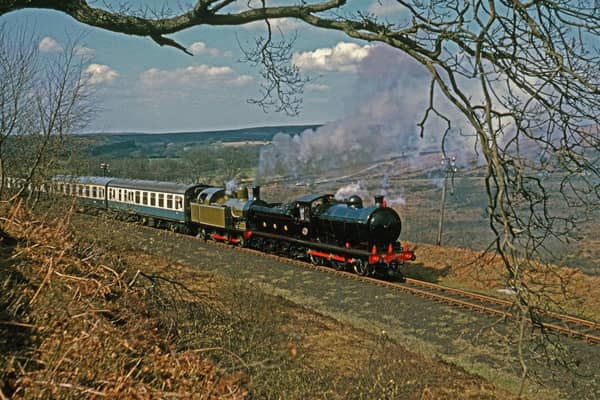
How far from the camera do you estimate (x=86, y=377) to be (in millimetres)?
4461

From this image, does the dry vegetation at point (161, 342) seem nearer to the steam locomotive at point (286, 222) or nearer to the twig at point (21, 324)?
the twig at point (21, 324)

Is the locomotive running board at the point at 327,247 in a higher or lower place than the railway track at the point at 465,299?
higher

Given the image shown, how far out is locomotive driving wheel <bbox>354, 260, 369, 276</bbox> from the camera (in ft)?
54.9

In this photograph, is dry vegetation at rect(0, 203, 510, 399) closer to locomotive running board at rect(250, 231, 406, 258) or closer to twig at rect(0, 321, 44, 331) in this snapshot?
twig at rect(0, 321, 44, 331)

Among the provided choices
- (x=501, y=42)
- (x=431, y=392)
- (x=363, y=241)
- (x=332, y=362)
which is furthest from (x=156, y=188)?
(x=501, y=42)

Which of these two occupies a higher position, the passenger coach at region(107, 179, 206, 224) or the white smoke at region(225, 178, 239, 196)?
the white smoke at region(225, 178, 239, 196)

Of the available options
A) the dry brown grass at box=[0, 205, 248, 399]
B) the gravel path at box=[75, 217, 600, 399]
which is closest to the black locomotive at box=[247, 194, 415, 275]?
the gravel path at box=[75, 217, 600, 399]

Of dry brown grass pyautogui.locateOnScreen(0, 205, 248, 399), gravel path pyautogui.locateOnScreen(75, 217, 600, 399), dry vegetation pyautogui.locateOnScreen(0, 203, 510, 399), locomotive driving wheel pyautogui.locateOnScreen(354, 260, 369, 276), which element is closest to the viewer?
dry brown grass pyautogui.locateOnScreen(0, 205, 248, 399)

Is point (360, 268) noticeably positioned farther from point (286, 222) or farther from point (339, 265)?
point (286, 222)

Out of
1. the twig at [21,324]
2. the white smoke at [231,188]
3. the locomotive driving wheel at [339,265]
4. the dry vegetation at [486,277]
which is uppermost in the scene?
the white smoke at [231,188]

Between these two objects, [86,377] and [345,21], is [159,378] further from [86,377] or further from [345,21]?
[345,21]

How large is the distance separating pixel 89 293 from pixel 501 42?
15.0ft

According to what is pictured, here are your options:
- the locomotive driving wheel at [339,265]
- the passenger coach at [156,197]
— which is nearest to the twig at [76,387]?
the locomotive driving wheel at [339,265]

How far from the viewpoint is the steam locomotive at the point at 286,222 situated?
16562mm
